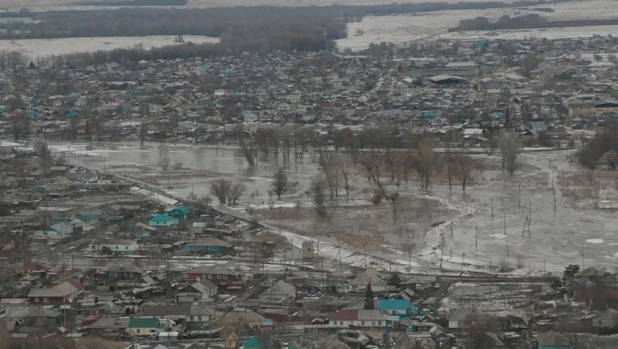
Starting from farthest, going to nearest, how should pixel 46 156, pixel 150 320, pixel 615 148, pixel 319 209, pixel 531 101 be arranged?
pixel 531 101 → pixel 46 156 → pixel 615 148 → pixel 319 209 → pixel 150 320

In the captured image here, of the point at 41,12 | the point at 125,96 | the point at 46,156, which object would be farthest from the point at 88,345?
the point at 41,12

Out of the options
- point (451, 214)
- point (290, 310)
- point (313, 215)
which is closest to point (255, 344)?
point (290, 310)

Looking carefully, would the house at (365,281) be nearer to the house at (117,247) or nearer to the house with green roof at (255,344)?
the house with green roof at (255,344)

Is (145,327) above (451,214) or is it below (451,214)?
above

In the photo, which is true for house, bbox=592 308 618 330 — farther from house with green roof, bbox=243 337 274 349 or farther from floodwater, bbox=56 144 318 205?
floodwater, bbox=56 144 318 205

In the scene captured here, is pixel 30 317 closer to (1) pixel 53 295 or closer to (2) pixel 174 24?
(1) pixel 53 295

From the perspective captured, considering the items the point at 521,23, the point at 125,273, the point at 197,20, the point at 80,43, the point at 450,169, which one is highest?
the point at 125,273

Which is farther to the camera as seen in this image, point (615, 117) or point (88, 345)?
point (615, 117)

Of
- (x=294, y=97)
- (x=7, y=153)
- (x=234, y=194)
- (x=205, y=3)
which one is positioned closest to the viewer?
(x=234, y=194)

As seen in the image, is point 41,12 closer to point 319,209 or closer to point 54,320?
point 319,209
